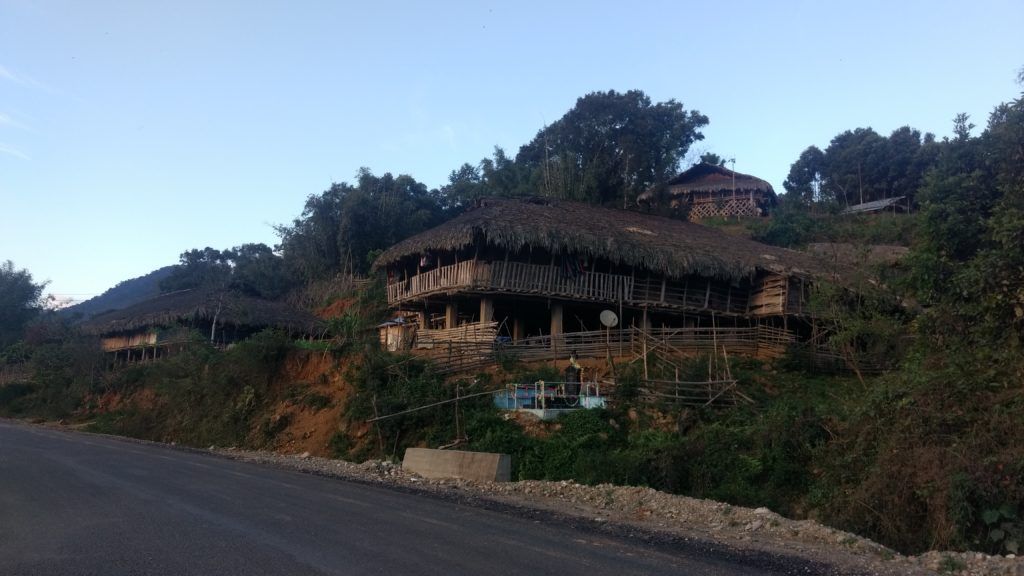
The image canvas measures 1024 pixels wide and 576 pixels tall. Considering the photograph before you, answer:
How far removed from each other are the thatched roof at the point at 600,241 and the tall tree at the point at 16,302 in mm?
36157

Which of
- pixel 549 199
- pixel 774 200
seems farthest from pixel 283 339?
pixel 774 200

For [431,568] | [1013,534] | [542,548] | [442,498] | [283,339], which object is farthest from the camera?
[283,339]

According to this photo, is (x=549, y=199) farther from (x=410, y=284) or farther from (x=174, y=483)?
(x=174, y=483)

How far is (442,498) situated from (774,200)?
46.9 metres

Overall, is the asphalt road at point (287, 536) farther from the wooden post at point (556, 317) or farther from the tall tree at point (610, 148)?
the tall tree at point (610, 148)

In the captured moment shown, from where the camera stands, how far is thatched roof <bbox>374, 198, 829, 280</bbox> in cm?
2508

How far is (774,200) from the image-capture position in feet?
178

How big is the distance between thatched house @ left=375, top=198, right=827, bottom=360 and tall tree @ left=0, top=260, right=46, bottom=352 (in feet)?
117

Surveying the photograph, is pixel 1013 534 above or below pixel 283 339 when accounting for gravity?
below

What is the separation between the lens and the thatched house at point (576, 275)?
2552 centimetres

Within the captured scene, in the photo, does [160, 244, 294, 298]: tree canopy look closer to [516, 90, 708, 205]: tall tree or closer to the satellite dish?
[516, 90, 708, 205]: tall tree

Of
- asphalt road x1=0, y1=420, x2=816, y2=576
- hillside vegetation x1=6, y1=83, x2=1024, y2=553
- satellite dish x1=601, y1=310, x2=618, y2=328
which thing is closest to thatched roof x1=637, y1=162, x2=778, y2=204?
hillside vegetation x1=6, y1=83, x2=1024, y2=553

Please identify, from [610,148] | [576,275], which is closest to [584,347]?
[576,275]

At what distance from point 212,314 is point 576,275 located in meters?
18.4
